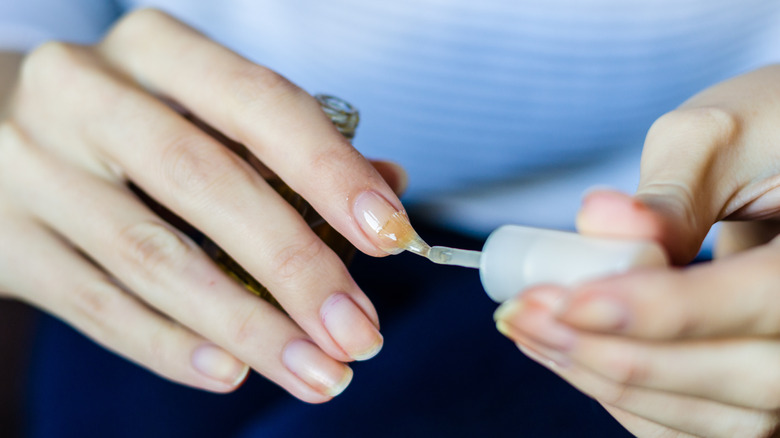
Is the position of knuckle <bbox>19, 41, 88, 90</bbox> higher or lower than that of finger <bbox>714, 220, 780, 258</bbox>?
higher

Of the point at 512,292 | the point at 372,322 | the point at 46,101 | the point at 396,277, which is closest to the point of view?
the point at 512,292

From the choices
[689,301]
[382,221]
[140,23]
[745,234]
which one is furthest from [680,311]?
[140,23]

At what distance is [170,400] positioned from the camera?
26.3 inches

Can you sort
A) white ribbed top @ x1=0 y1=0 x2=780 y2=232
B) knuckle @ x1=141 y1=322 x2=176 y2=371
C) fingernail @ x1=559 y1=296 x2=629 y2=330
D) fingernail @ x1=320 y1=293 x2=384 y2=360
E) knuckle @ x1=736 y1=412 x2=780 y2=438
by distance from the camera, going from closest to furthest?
fingernail @ x1=559 y1=296 x2=629 y2=330 → knuckle @ x1=736 y1=412 x2=780 y2=438 → fingernail @ x1=320 y1=293 x2=384 y2=360 → knuckle @ x1=141 y1=322 x2=176 y2=371 → white ribbed top @ x1=0 y1=0 x2=780 y2=232

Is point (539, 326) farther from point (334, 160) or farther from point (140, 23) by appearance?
point (140, 23)

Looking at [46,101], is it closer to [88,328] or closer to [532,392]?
[88,328]

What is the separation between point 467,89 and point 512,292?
1.51 ft

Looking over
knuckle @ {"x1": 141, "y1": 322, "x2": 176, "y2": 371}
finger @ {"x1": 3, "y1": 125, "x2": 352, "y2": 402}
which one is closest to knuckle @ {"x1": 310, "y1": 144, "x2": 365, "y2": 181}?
finger @ {"x1": 3, "y1": 125, "x2": 352, "y2": 402}

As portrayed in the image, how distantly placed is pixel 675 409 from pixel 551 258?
0.14 metres

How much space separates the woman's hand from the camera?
0.30 metres

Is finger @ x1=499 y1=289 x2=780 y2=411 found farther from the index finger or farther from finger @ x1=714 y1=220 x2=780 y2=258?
finger @ x1=714 y1=220 x2=780 y2=258

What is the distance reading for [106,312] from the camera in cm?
63

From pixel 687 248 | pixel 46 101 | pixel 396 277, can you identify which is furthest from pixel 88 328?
pixel 687 248

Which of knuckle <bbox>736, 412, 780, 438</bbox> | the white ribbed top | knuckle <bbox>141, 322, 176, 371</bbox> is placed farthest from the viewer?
the white ribbed top
